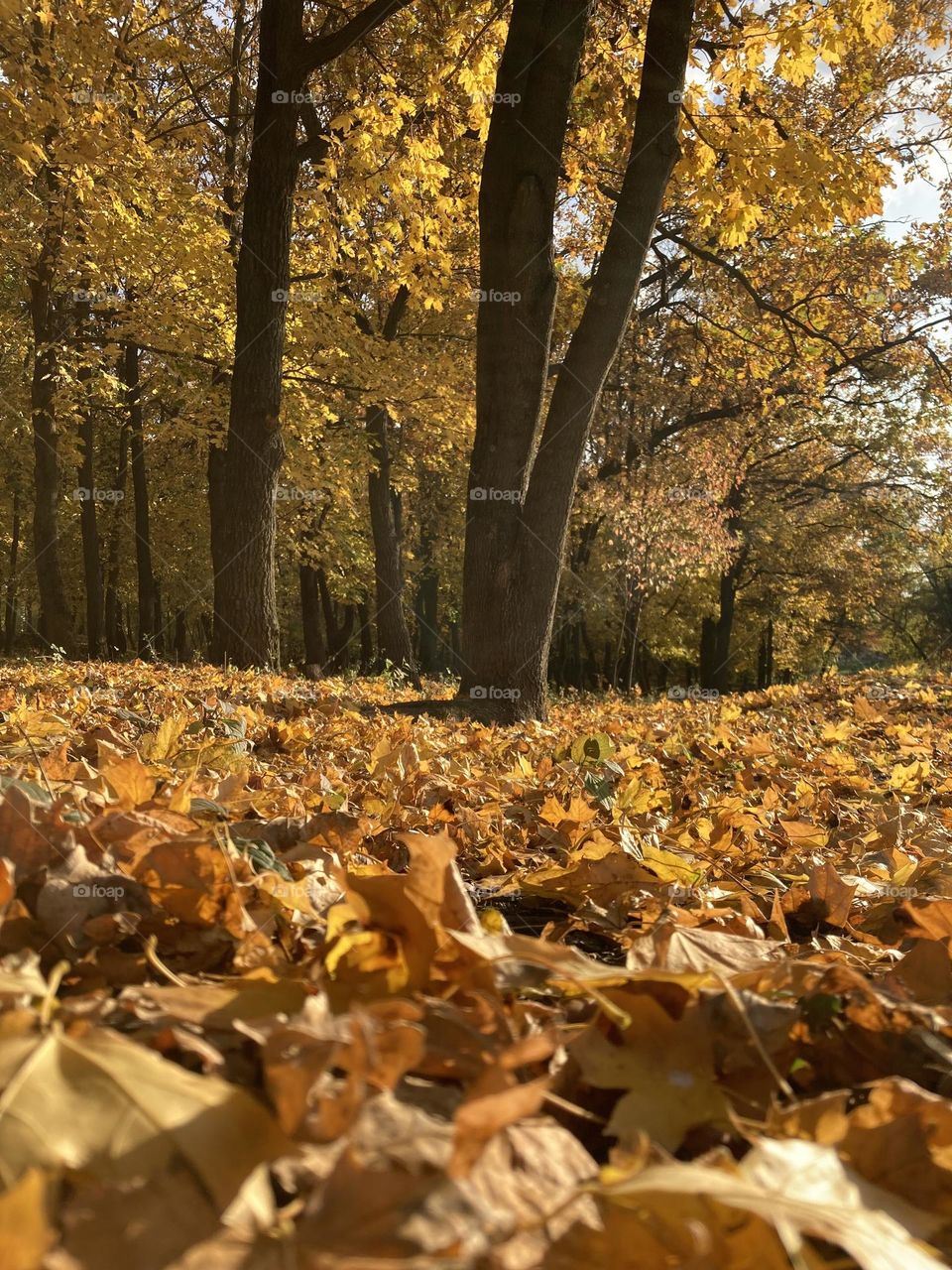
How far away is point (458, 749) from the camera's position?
12.8 feet

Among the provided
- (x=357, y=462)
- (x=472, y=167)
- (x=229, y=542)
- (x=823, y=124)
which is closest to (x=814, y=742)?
(x=229, y=542)

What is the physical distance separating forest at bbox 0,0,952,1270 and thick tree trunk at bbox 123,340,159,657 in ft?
0.46

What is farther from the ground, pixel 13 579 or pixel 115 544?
pixel 115 544

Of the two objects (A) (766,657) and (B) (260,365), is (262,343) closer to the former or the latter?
(B) (260,365)

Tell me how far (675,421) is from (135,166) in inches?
571

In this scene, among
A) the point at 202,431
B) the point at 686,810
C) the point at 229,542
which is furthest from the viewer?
the point at 202,431

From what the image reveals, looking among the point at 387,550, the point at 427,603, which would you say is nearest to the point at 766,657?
the point at 427,603

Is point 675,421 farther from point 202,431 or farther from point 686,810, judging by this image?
point 686,810

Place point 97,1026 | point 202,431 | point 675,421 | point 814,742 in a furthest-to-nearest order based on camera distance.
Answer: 1. point 675,421
2. point 202,431
3. point 814,742
4. point 97,1026

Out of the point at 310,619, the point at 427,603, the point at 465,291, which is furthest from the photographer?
the point at 427,603

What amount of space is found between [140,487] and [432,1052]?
1933 centimetres

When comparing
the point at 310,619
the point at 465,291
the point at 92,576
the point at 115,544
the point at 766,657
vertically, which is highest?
the point at 465,291

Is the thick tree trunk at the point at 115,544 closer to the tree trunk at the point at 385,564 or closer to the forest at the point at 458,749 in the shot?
the forest at the point at 458,749

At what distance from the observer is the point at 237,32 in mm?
13875
